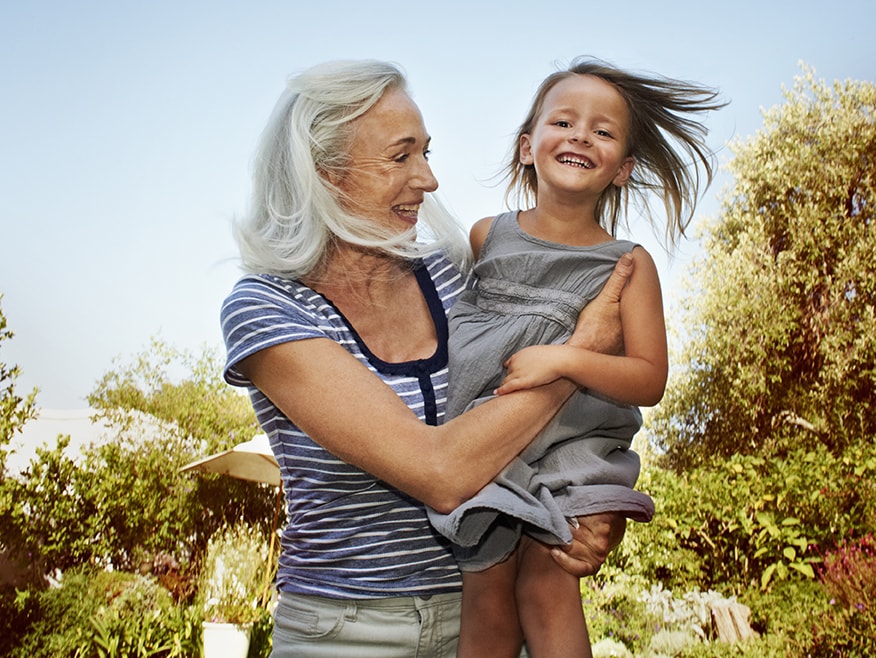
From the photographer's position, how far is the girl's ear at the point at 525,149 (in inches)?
80.1

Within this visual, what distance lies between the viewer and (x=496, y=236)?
5.98 feet

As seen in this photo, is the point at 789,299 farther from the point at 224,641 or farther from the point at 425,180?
the point at 425,180

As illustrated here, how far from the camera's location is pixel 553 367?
144 centimetres

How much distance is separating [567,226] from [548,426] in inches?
17.1

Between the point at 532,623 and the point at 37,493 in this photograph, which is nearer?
the point at 532,623

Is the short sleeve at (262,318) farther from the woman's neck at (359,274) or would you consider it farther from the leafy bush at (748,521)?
the leafy bush at (748,521)

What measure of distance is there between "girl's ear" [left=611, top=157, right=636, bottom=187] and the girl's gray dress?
11.5 inches

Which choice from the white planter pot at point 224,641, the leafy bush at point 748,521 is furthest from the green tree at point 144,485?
the leafy bush at point 748,521

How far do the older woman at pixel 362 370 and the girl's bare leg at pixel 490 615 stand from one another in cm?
5

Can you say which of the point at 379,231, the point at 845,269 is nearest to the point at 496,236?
the point at 379,231

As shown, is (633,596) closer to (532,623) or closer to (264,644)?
(264,644)

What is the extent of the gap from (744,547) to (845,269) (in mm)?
3787

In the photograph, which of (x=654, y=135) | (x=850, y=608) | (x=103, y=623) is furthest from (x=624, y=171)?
(x=103, y=623)

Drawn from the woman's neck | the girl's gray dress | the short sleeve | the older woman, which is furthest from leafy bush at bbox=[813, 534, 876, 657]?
the short sleeve
